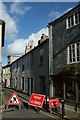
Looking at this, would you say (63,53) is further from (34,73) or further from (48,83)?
(34,73)

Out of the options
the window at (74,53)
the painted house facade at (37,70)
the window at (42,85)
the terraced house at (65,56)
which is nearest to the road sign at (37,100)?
the terraced house at (65,56)

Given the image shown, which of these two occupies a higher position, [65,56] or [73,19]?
[73,19]

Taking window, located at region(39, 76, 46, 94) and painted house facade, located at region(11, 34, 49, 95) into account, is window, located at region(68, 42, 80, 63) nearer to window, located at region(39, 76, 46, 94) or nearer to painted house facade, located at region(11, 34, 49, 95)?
painted house facade, located at region(11, 34, 49, 95)

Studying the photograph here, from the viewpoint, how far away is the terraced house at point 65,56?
1717 centimetres

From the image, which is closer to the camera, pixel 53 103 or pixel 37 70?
pixel 53 103

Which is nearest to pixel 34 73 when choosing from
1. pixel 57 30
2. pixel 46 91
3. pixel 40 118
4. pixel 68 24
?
pixel 46 91

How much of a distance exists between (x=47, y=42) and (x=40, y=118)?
10.3m

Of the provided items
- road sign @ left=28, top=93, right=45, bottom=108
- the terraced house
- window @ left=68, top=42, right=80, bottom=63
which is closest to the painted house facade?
the terraced house

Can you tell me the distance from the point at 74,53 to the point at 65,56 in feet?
3.94

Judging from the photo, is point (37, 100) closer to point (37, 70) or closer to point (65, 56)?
point (65, 56)

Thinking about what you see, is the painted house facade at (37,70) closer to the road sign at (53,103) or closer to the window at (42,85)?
the window at (42,85)

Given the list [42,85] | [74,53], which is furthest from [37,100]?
[42,85]

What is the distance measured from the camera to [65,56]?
18641 mm

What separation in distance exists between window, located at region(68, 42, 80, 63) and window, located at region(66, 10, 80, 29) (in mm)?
1647
